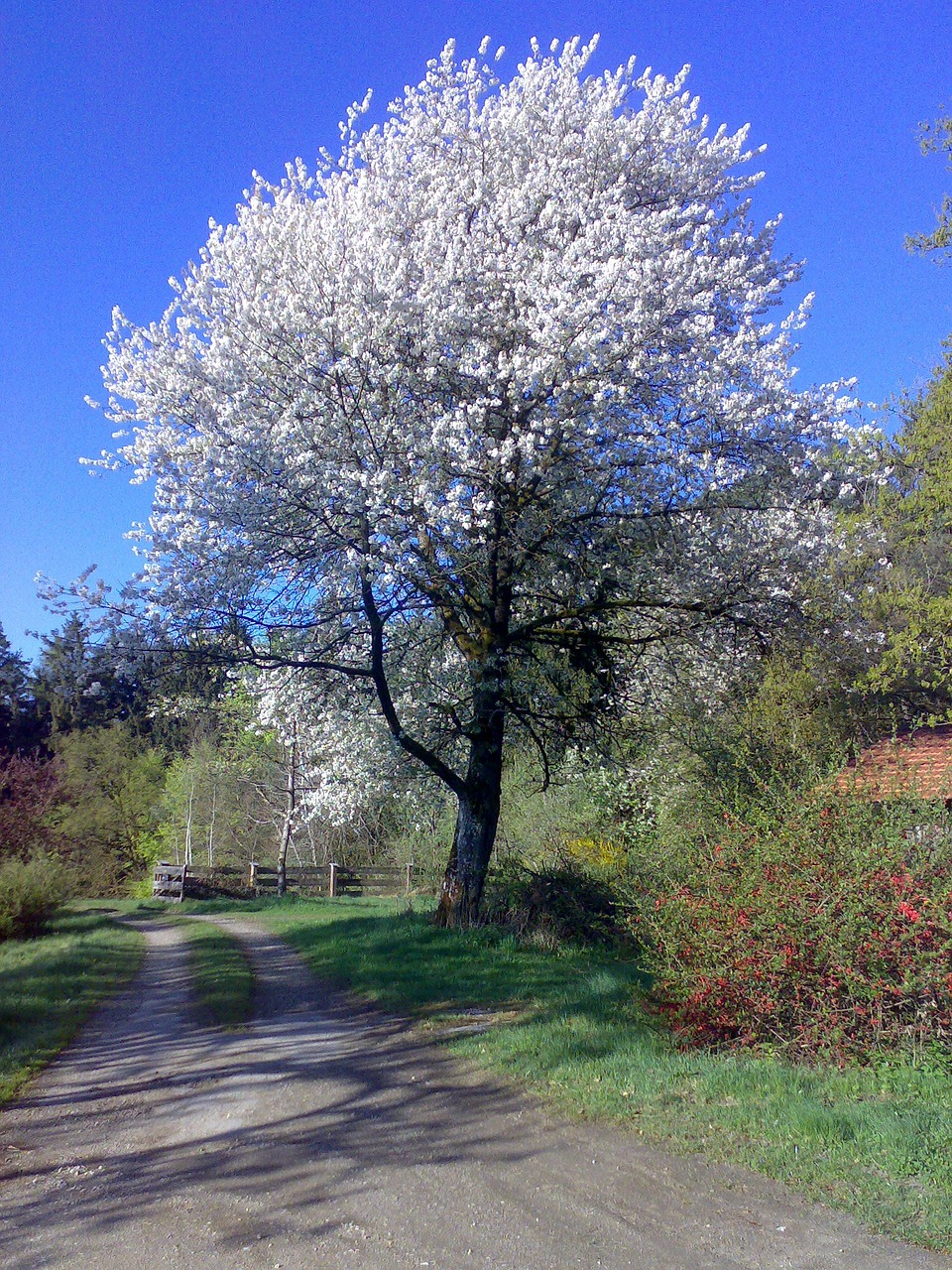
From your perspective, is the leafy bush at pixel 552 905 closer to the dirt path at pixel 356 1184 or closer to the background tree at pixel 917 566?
the dirt path at pixel 356 1184

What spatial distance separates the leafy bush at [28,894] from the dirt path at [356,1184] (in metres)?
9.25

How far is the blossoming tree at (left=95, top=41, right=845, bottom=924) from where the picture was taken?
35.1 ft

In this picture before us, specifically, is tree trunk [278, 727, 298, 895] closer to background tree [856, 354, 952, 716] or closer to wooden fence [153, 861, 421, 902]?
wooden fence [153, 861, 421, 902]

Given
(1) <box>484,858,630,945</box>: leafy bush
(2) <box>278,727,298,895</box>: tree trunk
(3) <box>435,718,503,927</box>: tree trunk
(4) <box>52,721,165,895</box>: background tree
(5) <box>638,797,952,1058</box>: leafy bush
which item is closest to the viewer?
(5) <box>638,797,952,1058</box>: leafy bush

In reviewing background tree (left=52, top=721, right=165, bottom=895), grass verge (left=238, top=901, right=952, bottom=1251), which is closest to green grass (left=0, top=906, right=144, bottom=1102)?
grass verge (left=238, top=901, right=952, bottom=1251)

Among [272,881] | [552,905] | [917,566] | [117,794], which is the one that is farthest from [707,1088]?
[117,794]

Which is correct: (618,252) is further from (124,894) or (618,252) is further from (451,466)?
(124,894)

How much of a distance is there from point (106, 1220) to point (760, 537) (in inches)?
417

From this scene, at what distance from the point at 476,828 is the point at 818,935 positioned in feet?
24.1

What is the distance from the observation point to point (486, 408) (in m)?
10.9

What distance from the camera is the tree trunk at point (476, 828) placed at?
522 inches

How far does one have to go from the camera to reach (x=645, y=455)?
11.3 metres

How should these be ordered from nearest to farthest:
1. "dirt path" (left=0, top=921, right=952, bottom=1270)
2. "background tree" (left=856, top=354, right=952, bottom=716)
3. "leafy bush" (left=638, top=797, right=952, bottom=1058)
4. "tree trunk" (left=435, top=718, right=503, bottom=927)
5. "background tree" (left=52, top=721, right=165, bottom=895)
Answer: "dirt path" (left=0, top=921, right=952, bottom=1270) < "leafy bush" (left=638, top=797, right=952, bottom=1058) < "tree trunk" (left=435, top=718, right=503, bottom=927) < "background tree" (left=856, top=354, right=952, bottom=716) < "background tree" (left=52, top=721, right=165, bottom=895)

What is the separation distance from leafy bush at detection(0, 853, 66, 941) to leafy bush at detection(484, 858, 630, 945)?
337 inches
